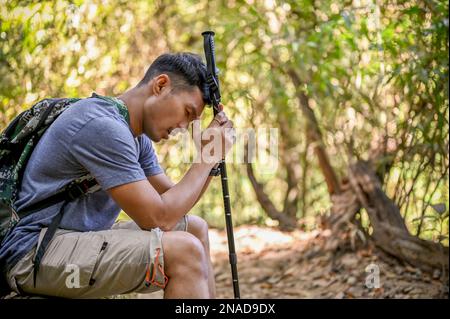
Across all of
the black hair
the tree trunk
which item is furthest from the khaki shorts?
the tree trunk

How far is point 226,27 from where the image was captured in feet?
15.0

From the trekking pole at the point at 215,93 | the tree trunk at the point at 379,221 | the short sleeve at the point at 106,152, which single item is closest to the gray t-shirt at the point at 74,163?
the short sleeve at the point at 106,152

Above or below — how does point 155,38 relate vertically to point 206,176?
above

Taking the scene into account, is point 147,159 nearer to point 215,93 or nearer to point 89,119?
point 215,93

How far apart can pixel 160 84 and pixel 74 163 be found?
46 cm

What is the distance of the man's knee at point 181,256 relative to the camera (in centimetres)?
213

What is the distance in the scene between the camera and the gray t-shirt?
2.18 meters

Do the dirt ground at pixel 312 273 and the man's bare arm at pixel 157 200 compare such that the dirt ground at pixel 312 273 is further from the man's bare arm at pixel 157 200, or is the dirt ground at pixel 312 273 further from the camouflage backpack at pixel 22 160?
the camouflage backpack at pixel 22 160

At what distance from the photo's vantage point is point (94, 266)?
215cm

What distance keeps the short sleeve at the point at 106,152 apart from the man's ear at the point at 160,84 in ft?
0.96
